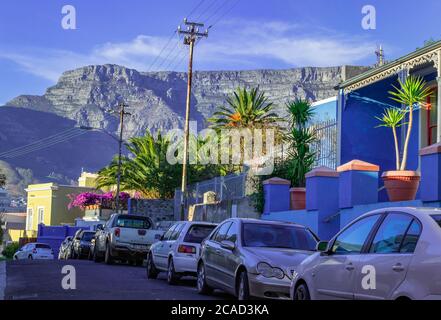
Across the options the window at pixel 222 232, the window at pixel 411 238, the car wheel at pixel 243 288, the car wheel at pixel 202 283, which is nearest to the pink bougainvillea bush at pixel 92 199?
the car wheel at pixel 202 283

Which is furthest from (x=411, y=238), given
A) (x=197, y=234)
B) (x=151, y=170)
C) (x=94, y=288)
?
(x=151, y=170)

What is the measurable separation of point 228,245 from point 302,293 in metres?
3.44

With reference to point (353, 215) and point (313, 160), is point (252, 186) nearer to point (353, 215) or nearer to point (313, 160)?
point (313, 160)

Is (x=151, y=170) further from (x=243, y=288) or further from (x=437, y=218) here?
(x=437, y=218)

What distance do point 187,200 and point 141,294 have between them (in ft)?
83.3

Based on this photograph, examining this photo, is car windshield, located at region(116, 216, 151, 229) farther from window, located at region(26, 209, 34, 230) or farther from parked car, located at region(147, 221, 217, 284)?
window, located at region(26, 209, 34, 230)

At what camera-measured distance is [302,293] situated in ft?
31.4

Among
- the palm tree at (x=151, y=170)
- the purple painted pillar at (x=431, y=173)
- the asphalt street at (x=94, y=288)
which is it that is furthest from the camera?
the palm tree at (x=151, y=170)

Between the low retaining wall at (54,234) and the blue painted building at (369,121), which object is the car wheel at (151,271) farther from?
the low retaining wall at (54,234)

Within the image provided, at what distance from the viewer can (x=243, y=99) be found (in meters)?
44.5

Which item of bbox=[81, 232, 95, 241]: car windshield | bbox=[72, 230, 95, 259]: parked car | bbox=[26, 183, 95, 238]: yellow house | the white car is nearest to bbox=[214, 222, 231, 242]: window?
bbox=[72, 230, 95, 259]: parked car

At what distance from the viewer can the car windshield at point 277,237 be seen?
12.9 metres

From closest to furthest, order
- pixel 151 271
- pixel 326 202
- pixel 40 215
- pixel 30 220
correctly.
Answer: pixel 151 271 < pixel 326 202 < pixel 40 215 < pixel 30 220
